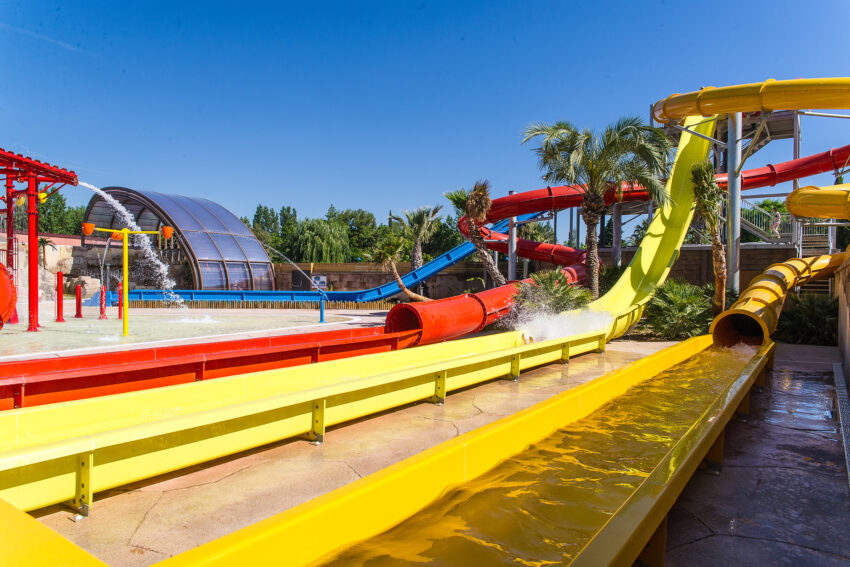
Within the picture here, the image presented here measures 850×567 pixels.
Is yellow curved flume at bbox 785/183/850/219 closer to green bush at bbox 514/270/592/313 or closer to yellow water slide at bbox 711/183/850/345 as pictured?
yellow water slide at bbox 711/183/850/345

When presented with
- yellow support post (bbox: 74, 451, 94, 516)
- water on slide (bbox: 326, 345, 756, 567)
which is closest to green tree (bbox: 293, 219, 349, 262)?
water on slide (bbox: 326, 345, 756, 567)

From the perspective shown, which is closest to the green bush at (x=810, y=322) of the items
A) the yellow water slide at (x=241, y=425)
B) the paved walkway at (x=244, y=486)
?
the yellow water slide at (x=241, y=425)

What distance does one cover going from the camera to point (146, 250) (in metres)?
32.9

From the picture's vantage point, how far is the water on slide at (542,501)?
2.68 m

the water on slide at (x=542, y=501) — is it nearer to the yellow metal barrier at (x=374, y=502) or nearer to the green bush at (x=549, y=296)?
the yellow metal barrier at (x=374, y=502)

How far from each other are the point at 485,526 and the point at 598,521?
65 centimetres

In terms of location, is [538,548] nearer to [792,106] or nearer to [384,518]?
[384,518]

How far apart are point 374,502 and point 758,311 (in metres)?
9.33

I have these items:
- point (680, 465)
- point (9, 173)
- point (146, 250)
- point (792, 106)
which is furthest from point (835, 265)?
point (146, 250)

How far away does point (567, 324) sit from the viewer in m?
12.2

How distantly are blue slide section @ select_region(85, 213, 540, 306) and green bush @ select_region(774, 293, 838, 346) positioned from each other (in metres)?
14.0

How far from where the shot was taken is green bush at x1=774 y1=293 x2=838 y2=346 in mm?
12391

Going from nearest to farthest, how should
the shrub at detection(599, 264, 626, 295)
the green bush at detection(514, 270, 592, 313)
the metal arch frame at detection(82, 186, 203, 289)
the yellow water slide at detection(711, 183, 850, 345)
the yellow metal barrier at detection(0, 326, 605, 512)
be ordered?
the yellow metal barrier at detection(0, 326, 605, 512) < the yellow water slide at detection(711, 183, 850, 345) < the green bush at detection(514, 270, 592, 313) < the shrub at detection(599, 264, 626, 295) < the metal arch frame at detection(82, 186, 203, 289)

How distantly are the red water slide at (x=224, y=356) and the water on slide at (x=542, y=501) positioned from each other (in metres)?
3.52
